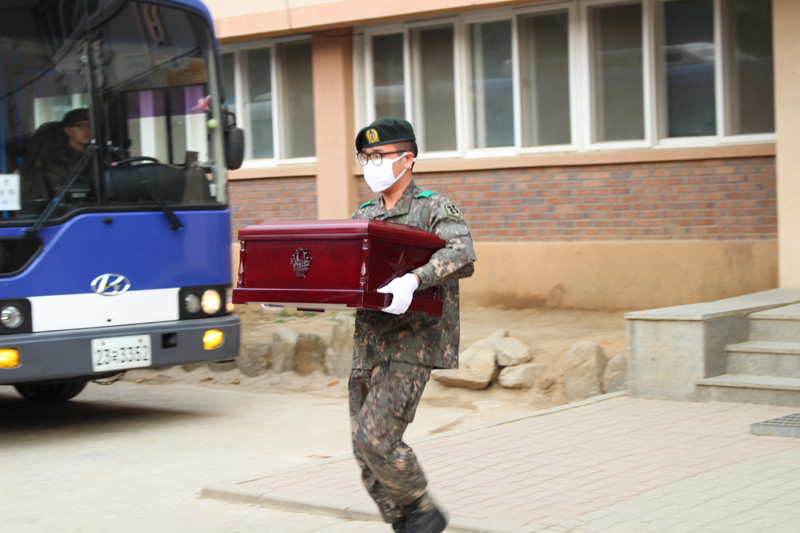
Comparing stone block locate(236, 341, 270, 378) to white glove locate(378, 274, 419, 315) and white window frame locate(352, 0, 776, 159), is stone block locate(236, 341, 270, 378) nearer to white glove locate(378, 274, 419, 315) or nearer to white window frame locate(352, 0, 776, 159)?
white window frame locate(352, 0, 776, 159)

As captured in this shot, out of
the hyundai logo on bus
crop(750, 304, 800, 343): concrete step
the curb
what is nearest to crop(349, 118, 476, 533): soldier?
the curb

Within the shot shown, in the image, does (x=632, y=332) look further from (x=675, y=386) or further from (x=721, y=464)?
(x=721, y=464)

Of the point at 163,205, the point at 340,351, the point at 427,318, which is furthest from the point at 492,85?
the point at 427,318

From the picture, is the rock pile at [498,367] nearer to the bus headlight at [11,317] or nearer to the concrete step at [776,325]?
the concrete step at [776,325]

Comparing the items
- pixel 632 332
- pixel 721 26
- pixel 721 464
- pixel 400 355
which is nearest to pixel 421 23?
pixel 721 26

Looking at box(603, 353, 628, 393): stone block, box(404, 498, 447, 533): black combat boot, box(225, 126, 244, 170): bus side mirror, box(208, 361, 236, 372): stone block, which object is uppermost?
box(225, 126, 244, 170): bus side mirror

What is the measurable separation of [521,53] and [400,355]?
8.72 metres

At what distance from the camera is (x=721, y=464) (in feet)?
17.6

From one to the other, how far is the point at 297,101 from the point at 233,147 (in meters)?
6.20

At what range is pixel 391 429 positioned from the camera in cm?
381

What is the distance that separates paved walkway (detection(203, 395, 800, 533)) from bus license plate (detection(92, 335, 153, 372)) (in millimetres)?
1900

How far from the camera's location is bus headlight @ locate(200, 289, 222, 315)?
295 inches

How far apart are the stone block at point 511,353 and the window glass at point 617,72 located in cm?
384

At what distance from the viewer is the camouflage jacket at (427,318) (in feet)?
12.4
